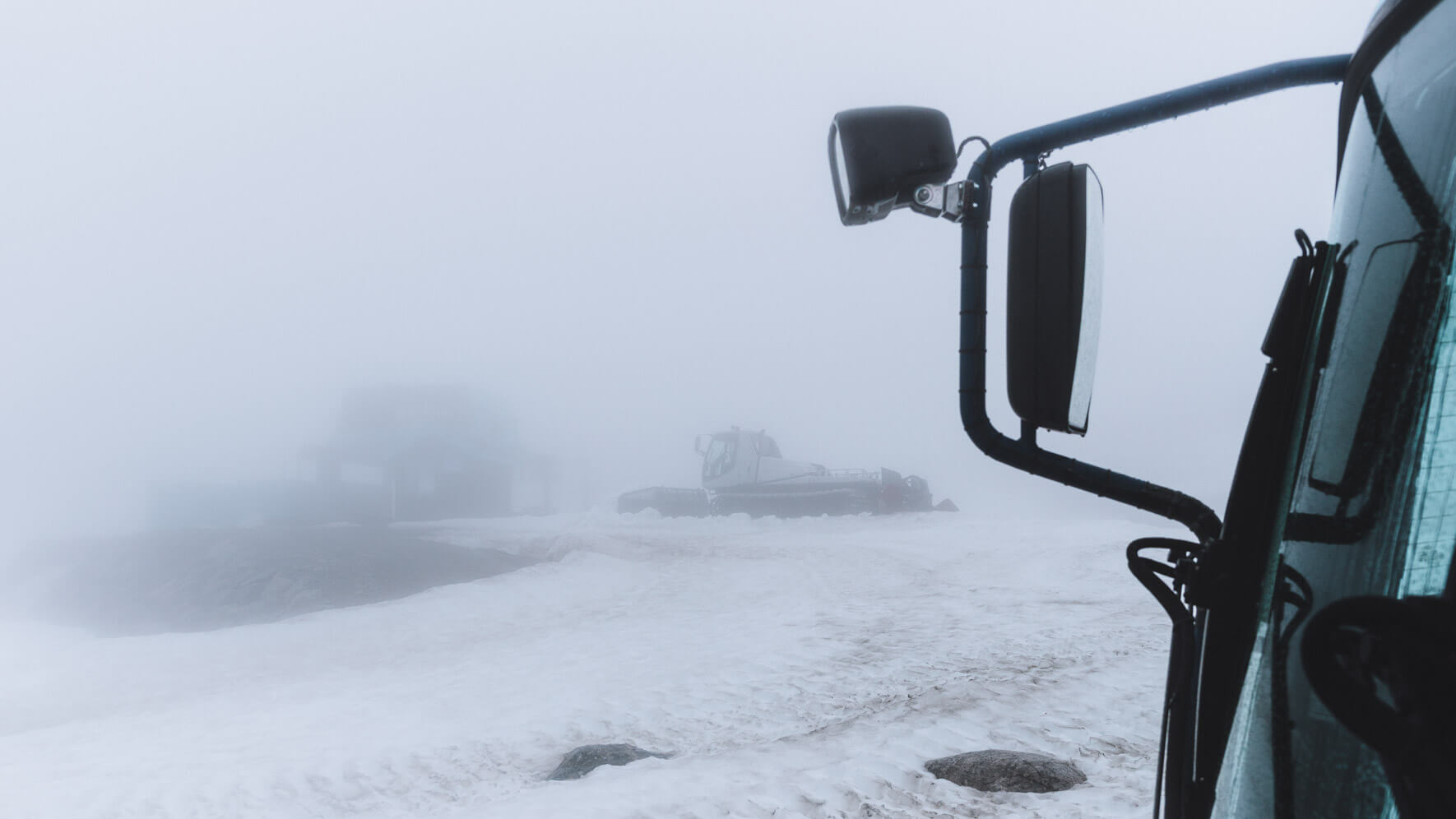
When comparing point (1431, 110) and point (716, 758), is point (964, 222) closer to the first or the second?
point (1431, 110)

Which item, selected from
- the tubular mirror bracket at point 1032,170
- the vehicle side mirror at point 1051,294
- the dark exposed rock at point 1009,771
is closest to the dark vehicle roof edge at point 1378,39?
the tubular mirror bracket at point 1032,170

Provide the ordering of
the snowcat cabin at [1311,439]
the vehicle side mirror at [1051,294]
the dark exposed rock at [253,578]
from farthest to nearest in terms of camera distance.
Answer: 1. the dark exposed rock at [253,578]
2. the vehicle side mirror at [1051,294]
3. the snowcat cabin at [1311,439]

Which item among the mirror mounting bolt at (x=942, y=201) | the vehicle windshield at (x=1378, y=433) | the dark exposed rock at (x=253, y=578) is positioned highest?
the mirror mounting bolt at (x=942, y=201)

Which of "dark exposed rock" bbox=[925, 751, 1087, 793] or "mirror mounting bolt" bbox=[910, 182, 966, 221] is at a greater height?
"mirror mounting bolt" bbox=[910, 182, 966, 221]

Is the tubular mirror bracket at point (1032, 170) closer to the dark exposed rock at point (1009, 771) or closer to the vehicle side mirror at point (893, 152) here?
the vehicle side mirror at point (893, 152)

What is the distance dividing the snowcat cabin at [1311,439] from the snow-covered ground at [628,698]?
341cm

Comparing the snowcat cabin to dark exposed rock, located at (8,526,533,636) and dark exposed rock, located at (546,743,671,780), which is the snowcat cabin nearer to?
dark exposed rock, located at (546,743,671,780)

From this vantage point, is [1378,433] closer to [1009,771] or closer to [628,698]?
[1009,771]

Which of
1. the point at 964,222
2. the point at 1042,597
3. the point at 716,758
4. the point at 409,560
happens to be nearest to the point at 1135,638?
the point at 1042,597

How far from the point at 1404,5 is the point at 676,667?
8.01 m

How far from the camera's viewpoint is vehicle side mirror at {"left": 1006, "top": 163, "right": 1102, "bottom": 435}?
3.97ft

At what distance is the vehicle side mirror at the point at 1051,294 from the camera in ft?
3.97

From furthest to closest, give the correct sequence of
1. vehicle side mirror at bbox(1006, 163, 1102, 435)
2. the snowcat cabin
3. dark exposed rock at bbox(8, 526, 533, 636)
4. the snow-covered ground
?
dark exposed rock at bbox(8, 526, 533, 636) < the snow-covered ground < vehicle side mirror at bbox(1006, 163, 1102, 435) < the snowcat cabin

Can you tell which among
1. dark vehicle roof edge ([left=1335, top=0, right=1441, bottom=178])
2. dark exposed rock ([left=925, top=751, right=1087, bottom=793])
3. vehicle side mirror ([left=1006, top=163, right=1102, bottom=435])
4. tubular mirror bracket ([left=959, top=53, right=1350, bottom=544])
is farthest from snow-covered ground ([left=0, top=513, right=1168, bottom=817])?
dark vehicle roof edge ([left=1335, top=0, right=1441, bottom=178])
